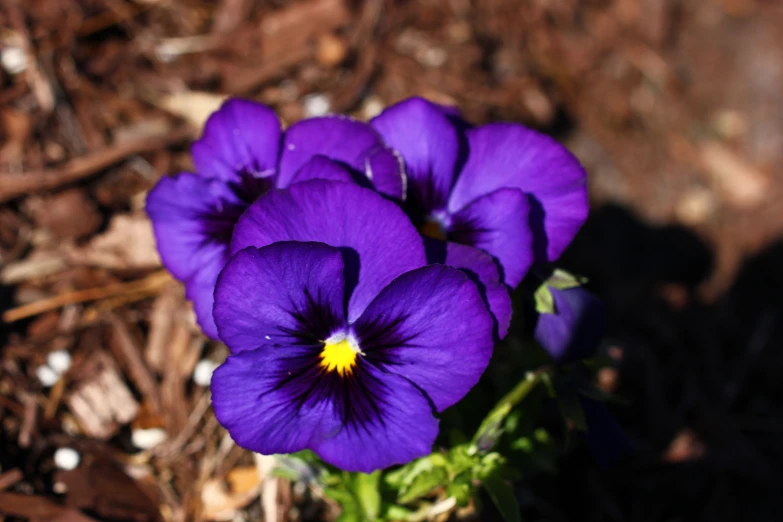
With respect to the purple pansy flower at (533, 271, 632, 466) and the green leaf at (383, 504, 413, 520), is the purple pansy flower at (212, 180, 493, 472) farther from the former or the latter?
the green leaf at (383, 504, 413, 520)

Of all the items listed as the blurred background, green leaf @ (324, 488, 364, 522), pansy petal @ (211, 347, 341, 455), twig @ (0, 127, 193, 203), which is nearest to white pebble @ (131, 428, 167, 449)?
the blurred background

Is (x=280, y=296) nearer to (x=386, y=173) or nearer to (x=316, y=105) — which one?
(x=386, y=173)

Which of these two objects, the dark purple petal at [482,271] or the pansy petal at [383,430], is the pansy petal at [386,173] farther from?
the pansy petal at [383,430]

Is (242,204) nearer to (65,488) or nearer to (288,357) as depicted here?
(288,357)

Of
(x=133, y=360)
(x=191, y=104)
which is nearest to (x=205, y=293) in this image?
(x=133, y=360)

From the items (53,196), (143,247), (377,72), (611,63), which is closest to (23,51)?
(53,196)
